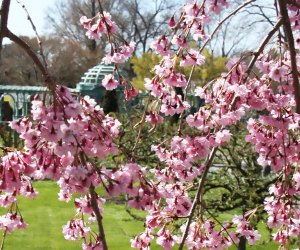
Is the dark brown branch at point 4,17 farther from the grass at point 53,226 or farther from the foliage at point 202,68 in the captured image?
the foliage at point 202,68

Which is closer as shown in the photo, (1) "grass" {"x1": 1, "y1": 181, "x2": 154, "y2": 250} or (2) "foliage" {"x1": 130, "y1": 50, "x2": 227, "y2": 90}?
(1) "grass" {"x1": 1, "y1": 181, "x2": 154, "y2": 250}

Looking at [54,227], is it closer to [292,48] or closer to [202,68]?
[292,48]

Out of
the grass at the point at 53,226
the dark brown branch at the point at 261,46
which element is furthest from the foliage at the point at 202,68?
the dark brown branch at the point at 261,46

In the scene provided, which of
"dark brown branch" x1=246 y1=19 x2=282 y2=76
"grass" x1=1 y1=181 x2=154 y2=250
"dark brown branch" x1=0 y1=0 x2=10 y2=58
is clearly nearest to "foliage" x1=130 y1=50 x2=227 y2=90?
"grass" x1=1 y1=181 x2=154 y2=250

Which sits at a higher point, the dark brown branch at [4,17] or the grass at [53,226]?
the dark brown branch at [4,17]

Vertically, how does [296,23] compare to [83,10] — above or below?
below

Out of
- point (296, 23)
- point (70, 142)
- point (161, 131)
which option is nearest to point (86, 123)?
point (70, 142)

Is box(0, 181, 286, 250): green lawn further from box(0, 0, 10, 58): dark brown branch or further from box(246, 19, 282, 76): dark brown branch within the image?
box(0, 0, 10, 58): dark brown branch

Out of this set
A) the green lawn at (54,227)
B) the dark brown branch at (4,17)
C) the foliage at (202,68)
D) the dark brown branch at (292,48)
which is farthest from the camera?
the foliage at (202,68)

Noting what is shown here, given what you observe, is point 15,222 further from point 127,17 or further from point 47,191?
point 127,17

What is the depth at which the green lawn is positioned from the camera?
220 inches

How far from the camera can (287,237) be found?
2.63 metres

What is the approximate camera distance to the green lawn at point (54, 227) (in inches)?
220

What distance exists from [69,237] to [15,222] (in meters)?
0.23
